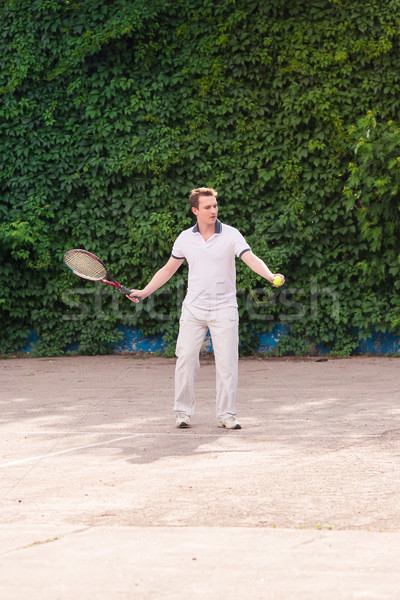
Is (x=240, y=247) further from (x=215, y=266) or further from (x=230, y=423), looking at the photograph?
(x=230, y=423)

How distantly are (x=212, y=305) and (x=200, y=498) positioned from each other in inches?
110

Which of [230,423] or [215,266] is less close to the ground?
[215,266]

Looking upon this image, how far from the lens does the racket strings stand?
27.2 feet

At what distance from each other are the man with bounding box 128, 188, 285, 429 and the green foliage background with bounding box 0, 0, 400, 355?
622cm

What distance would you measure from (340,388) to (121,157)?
19.6ft

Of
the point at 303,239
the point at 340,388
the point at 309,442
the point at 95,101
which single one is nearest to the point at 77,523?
the point at 309,442

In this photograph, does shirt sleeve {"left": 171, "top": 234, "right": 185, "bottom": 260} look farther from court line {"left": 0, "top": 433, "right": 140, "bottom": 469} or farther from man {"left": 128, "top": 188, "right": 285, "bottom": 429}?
court line {"left": 0, "top": 433, "right": 140, "bottom": 469}

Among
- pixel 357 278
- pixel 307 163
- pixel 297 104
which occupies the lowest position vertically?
pixel 357 278

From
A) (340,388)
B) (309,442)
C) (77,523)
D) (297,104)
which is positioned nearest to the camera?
(77,523)

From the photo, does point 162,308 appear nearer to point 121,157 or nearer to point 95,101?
point 121,157

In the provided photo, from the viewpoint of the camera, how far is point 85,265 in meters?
8.41

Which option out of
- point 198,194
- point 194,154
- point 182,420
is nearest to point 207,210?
point 198,194

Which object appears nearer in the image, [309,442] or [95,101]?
[309,442]

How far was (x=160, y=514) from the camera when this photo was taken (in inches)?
175
